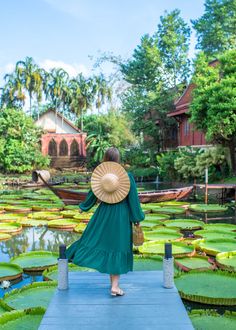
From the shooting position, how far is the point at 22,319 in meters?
4.58

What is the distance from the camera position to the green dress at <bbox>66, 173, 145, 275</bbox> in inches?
161

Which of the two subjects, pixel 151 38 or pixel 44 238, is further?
pixel 151 38

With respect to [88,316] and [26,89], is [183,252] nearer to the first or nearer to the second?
[88,316]

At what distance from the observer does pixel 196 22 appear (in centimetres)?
3912

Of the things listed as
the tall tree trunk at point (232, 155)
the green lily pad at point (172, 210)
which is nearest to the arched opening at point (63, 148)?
the tall tree trunk at point (232, 155)

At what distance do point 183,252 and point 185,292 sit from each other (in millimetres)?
2089

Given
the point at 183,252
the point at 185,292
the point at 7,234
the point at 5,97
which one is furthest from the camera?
the point at 5,97

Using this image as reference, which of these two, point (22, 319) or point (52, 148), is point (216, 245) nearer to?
point (22, 319)

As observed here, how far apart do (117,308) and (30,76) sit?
4405cm

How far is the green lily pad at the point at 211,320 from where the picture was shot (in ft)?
14.7

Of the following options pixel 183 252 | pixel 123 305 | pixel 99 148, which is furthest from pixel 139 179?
pixel 123 305

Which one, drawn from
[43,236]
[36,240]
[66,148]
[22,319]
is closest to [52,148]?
[66,148]

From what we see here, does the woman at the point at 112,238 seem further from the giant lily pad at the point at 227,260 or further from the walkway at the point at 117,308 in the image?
the giant lily pad at the point at 227,260

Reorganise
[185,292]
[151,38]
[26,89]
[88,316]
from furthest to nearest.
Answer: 1. [26,89]
2. [151,38]
3. [185,292]
4. [88,316]
